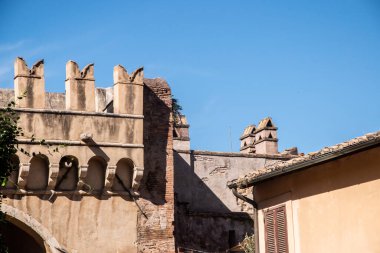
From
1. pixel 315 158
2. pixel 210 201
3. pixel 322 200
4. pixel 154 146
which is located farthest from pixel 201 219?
pixel 315 158

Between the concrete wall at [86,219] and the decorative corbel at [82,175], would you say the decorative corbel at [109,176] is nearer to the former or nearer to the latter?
the concrete wall at [86,219]

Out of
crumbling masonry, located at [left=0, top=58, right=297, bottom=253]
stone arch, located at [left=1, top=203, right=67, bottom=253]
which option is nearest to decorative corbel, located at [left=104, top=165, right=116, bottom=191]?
crumbling masonry, located at [left=0, top=58, right=297, bottom=253]

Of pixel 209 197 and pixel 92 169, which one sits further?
pixel 209 197

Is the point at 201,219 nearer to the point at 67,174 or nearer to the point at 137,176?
the point at 137,176

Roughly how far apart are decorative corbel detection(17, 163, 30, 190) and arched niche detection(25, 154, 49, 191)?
0.12 metres

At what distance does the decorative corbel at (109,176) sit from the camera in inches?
977

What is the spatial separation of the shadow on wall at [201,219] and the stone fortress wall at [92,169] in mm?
2410

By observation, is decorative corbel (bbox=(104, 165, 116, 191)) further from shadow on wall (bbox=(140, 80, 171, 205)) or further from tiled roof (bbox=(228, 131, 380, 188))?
tiled roof (bbox=(228, 131, 380, 188))

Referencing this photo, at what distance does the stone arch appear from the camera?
23.9 metres

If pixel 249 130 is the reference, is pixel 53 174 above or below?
below

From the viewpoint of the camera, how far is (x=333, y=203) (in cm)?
1875

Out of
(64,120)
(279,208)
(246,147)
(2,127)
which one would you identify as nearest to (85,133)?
(64,120)

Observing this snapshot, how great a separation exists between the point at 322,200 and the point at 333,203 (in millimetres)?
361

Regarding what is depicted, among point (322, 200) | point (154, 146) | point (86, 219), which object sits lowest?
point (322, 200)
